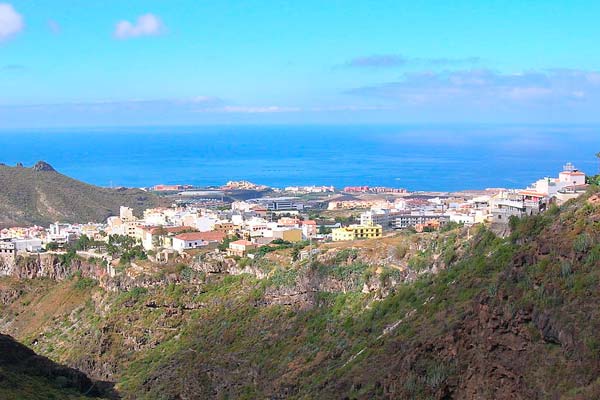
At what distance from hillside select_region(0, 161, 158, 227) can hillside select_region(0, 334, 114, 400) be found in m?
58.7

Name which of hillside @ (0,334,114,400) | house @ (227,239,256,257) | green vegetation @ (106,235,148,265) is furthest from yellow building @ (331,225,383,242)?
hillside @ (0,334,114,400)

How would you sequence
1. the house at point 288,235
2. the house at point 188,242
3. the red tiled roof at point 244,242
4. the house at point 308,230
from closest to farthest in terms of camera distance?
the red tiled roof at point 244,242 < the house at point 188,242 < the house at point 288,235 < the house at point 308,230

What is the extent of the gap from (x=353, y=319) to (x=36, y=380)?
10.7m

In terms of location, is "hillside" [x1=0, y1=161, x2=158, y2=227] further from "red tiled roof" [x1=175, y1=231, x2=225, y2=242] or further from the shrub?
the shrub

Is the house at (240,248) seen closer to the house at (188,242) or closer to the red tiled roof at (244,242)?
the red tiled roof at (244,242)

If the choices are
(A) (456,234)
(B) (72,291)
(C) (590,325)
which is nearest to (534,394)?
(C) (590,325)

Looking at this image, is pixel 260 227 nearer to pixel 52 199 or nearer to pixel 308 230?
pixel 308 230

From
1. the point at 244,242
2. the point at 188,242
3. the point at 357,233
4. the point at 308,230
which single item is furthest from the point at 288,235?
the point at 244,242

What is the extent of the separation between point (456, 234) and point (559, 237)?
12439 mm

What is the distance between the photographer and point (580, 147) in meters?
196

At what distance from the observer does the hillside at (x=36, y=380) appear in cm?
2817

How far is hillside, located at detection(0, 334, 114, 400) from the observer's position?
92.4 feet

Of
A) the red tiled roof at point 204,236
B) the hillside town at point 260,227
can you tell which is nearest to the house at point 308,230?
the hillside town at point 260,227

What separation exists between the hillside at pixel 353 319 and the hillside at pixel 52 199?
4545 cm
